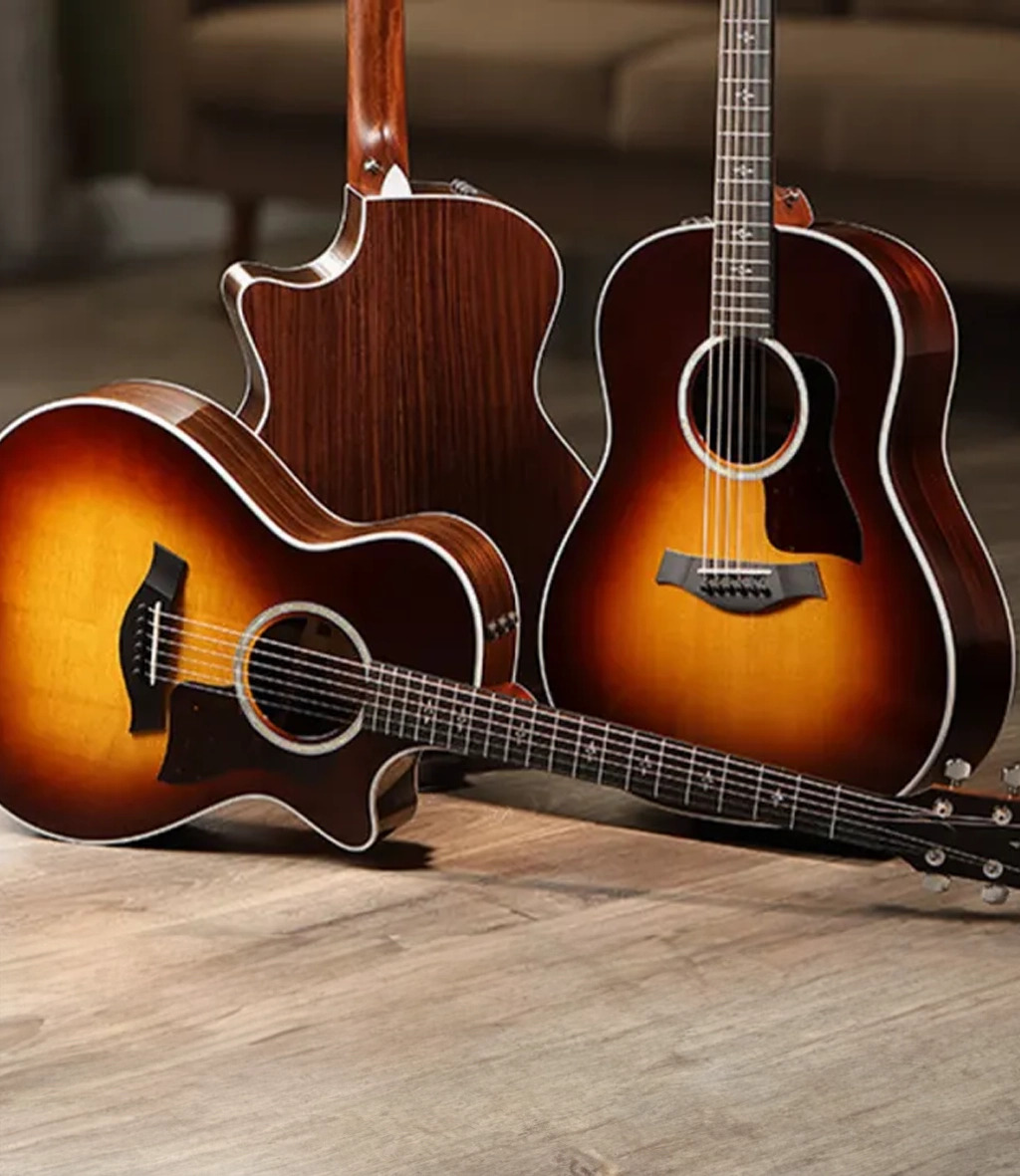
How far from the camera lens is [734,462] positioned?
1.61 metres

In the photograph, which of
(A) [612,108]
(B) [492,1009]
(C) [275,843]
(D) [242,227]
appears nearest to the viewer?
(B) [492,1009]

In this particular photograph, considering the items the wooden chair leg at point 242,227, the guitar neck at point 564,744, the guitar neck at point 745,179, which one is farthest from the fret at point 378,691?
the wooden chair leg at point 242,227

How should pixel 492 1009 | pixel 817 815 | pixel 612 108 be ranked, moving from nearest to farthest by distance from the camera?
pixel 492 1009
pixel 817 815
pixel 612 108

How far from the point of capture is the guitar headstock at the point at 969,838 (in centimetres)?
146

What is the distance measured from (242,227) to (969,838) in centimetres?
222

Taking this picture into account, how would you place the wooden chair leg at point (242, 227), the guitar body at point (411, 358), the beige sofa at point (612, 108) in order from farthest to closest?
the wooden chair leg at point (242, 227) → the beige sofa at point (612, 108) → the guitar body at point (411, 358)

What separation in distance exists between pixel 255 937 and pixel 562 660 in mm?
330

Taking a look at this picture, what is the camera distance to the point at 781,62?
2.91m

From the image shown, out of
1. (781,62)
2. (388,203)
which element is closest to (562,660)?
(388,203)

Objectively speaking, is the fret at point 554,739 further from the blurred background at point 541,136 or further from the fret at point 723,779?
the blurred background at point 541,136

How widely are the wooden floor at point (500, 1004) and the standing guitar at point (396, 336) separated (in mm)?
242

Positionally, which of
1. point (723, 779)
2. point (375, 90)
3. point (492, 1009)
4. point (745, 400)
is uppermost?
point (375, 90)

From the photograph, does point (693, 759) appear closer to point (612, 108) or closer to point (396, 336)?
point (396, 336)

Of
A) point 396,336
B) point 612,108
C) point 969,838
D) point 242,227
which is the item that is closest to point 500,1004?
point 969,838
